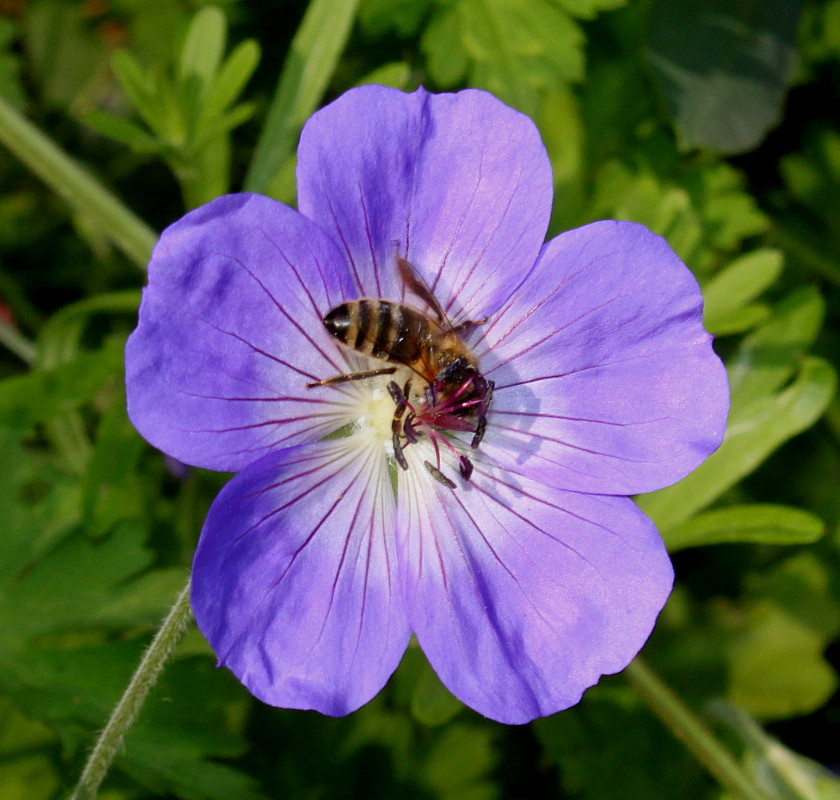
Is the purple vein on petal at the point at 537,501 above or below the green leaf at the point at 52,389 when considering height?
above

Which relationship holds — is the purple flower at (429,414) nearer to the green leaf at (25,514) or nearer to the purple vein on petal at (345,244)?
the purple vein on petal at (345,244)

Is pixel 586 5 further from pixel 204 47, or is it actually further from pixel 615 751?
pixel 615 751

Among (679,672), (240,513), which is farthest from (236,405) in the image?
(679,672)

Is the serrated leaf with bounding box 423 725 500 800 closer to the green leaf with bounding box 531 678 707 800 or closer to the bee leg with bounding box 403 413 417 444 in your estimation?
the green leaf with bounding box 531 678 707 800

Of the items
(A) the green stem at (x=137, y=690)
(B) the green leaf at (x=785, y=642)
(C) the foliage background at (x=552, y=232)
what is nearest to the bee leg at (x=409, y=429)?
(A) the green stem at (x=137, y=690)

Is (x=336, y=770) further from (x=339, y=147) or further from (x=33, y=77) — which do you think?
(x=33, y=77)

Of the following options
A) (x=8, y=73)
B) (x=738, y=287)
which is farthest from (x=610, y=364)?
(x=8, y=73)

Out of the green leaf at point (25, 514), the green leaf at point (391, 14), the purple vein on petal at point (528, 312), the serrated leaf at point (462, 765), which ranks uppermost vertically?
the green leaf at point (391, 14)
